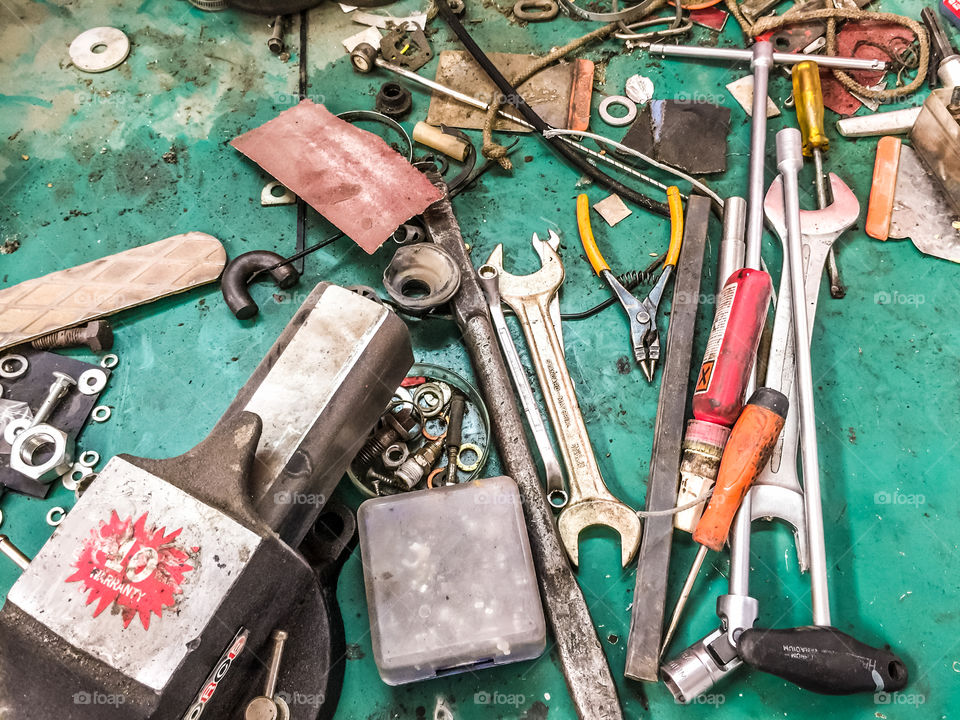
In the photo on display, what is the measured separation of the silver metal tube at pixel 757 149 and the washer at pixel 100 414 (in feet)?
5.92

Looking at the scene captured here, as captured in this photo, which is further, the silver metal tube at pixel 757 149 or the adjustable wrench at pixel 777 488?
the silver metal tube at pixel 757 149

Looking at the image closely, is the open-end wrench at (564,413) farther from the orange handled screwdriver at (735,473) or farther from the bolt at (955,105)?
the bolt at (955,105)

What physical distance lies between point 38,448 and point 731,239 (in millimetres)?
1935

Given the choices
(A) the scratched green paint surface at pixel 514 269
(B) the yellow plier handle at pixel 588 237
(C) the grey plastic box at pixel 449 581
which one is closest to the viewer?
(C) the grey plastic box at pixel 449 581

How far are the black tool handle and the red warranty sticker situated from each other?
1.12 m

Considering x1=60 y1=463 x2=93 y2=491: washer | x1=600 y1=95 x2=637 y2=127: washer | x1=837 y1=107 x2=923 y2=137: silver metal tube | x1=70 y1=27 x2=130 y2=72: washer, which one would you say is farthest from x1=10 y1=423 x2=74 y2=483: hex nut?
x1=837 y1=107 x2=923 y2=137: silver metal tube

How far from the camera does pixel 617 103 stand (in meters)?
2.20

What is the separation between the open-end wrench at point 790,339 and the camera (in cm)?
161

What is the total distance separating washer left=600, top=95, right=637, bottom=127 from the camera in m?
2.16

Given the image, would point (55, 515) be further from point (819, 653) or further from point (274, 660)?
point (819, 653)

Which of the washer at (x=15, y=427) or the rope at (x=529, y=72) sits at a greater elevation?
the rope at (x=529, y=72)
